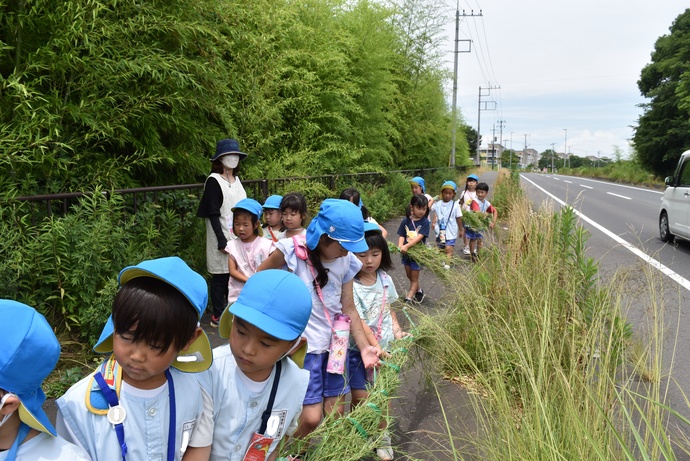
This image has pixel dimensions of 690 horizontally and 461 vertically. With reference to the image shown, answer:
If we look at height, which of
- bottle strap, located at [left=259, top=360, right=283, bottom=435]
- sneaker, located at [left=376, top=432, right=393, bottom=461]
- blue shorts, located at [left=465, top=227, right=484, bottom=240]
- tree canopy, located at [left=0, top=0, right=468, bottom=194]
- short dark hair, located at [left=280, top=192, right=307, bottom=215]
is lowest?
sneaker, located at [left=376, top=432, right=393, bottom=461]

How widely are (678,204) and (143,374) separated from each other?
11126 millimetres

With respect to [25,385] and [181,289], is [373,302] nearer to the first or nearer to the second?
[181,289]

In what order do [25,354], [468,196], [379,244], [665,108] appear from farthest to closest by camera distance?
[665,108] → [468,196] → [379,244] → [25,354]

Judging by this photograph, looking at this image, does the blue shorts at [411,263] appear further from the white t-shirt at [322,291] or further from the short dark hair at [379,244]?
the white t-shirt at [322,291]

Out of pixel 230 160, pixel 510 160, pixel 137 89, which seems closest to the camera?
pixel 137 89

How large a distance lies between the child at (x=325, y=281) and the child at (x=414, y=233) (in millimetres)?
2821

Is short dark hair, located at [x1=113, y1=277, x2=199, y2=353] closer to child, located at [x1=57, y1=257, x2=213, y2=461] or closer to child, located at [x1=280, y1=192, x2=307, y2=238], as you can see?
child, located at [x1=57, y1=257, x2=213, y2=461]

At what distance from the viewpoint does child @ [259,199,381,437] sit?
2.45m

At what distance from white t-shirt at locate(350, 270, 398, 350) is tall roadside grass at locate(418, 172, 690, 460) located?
216 millimetres

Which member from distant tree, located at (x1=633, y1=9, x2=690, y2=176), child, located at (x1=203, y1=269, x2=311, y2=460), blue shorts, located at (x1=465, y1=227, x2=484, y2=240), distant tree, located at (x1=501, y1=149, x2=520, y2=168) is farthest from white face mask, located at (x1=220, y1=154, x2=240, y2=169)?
distant tree, located at (x1=633, y1=9, x2=690, y2=176)

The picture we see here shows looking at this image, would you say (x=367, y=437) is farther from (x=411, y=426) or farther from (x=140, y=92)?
(x=140, y=92)

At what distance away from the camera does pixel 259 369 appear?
1707 mm

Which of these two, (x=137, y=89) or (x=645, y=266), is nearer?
(x=645, y=266)

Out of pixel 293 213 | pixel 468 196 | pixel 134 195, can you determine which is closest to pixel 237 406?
pixel 293 213
